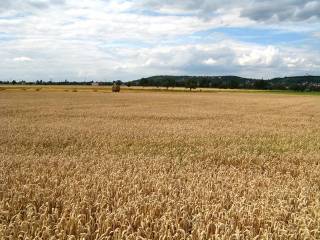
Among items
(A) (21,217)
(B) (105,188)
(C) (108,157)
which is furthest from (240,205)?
(C) (108,157)

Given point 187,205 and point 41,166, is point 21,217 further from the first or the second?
point 41,166

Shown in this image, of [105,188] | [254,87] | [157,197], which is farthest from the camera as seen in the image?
[254,87]

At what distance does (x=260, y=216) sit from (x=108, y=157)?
20.9 ft

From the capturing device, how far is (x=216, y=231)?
497 centimetres

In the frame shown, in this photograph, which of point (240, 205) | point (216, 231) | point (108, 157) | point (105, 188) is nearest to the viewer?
point (216, 231)

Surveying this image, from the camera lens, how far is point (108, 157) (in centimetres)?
1142

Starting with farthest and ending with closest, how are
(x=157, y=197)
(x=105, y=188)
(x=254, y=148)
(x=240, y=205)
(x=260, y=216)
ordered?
(x=254, y=148) → (x=105, y=188) → (x=157, y=197) → (x=240, y=205) → (x=260, y=216)

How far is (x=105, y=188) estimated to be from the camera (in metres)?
7.16

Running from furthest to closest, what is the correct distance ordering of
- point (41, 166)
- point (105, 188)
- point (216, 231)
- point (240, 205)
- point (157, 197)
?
point (41, 166), point (105, 188), point (157, 197), point (240, 205), point (216, 231)

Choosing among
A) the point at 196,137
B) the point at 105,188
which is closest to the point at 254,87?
the point at 196,137

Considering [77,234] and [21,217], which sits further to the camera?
[21,217]

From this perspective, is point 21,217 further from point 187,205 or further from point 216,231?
point 216,231

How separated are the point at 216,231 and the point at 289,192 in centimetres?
292

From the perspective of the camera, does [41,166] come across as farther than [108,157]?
No
